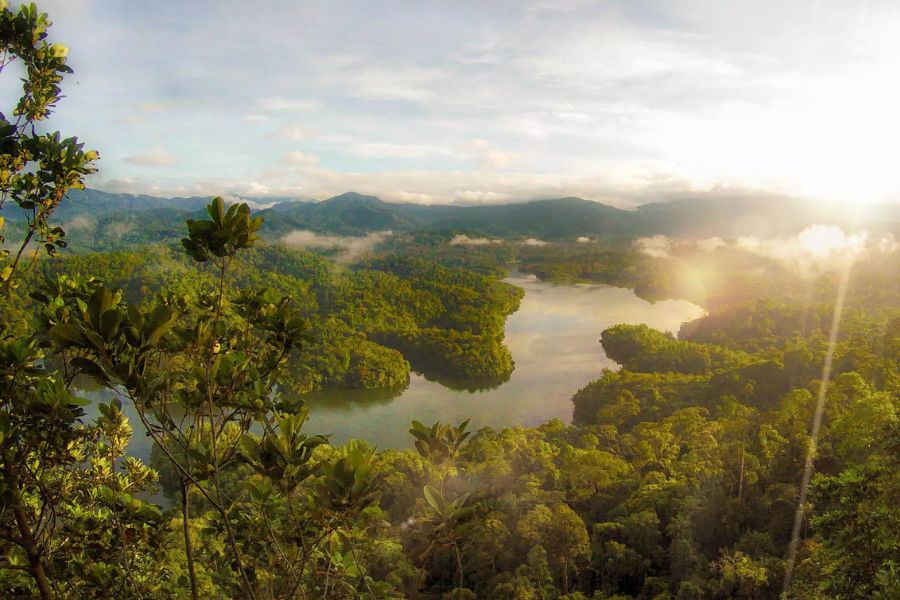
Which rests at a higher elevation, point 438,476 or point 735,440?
point 438,476

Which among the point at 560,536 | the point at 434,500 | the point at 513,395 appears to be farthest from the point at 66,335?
the point at 513,395

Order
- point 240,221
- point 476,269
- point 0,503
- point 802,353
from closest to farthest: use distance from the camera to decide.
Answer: point 0,503, point 240,221, point 802,353, point 476,269

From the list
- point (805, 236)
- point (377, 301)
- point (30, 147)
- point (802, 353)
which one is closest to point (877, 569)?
point (30, 147)

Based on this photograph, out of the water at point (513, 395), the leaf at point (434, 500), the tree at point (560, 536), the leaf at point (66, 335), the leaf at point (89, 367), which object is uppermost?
the leaf at point (66, 335)

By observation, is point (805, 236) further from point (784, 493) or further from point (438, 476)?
point (438, 476)

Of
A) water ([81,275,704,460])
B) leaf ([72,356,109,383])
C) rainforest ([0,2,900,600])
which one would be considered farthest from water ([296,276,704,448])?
leaf ([72,356,109,383])

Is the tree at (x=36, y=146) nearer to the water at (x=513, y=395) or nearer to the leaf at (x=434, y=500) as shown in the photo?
the leaf at (x=434, y=500)

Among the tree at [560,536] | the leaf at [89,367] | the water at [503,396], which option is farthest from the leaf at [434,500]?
the water at [503,396]
